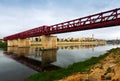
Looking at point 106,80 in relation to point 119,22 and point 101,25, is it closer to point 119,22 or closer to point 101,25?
point 119,22

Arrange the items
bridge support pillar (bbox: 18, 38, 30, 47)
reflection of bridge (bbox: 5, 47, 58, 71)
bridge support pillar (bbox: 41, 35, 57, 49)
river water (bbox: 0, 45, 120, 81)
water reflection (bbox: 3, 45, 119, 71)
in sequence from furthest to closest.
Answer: bridge support pillar (bbox: 18, 38, 30, 47)
bridge support pillar (bbox: 41, 35, 57, 49)
water reflection (bbox: 3, 45, 119, 71)
reflection of bridge (bbox: 5, 47, 58, 71)
river water (bbox: 0, 45, 120, 81)

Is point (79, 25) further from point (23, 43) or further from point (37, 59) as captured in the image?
point (23, 43)

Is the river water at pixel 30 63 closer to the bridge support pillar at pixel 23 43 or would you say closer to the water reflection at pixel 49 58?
the water reflection at pixel 49 58

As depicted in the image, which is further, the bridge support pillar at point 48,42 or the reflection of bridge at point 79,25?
the bridge support pillar at point 48,42

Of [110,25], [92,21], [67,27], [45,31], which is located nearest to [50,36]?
[45,31]

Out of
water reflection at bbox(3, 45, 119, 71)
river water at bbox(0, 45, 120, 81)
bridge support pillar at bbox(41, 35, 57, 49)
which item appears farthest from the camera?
bridge support pillar at bbox(41, 35, 57, 49)

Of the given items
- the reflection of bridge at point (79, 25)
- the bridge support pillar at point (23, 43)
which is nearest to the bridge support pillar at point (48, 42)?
the reflection of bridge at point (79, 25)

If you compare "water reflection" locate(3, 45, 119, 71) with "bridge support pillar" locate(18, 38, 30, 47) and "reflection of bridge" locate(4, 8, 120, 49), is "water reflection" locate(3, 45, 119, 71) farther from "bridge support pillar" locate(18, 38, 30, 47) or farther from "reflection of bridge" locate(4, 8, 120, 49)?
"bridge support pillar" locate(18, 38, 30, 47)

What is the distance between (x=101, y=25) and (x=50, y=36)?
29216 millimetres

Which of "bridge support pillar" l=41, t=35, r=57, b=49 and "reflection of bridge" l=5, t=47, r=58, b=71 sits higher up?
"bridge support pillar" l=41, t=35, r=57, b=49

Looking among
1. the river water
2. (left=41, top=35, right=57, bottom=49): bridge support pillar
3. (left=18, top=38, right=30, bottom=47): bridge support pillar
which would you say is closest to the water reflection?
the river water

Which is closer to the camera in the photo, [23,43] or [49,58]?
[49,58]

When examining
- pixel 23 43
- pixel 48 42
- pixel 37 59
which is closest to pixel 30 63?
pixel 37 59

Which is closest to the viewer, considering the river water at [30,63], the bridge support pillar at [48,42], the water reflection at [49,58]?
the river water at [30,63]
